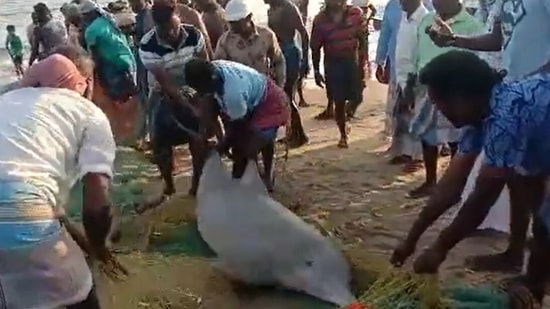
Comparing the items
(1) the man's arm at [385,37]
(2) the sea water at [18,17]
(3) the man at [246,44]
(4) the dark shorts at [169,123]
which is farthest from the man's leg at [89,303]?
(2) the sea water at [18,17]

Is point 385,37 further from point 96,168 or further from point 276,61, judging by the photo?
point 96,168

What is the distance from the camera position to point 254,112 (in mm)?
6023

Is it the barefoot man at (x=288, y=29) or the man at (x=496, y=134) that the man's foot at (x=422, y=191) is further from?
the man at (x=496, y=134)

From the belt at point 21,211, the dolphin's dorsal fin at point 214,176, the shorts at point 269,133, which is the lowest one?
the shorts at point 269,133

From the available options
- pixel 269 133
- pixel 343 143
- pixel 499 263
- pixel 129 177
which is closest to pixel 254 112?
pixel 269 133

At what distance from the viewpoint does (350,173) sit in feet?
24.6

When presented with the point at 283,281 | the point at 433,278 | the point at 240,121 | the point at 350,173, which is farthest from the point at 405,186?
the point at 433,278

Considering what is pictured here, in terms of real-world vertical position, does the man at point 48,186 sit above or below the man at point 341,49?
above

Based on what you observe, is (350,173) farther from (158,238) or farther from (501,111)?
(501,111)

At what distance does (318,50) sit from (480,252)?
416cm

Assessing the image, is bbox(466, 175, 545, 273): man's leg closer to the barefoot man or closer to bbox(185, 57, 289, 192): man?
bbox(185, 57, 289, 192): man

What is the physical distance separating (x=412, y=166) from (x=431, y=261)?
4028mm

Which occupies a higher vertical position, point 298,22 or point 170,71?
point 170,71

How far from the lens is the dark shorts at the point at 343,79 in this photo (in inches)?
339
